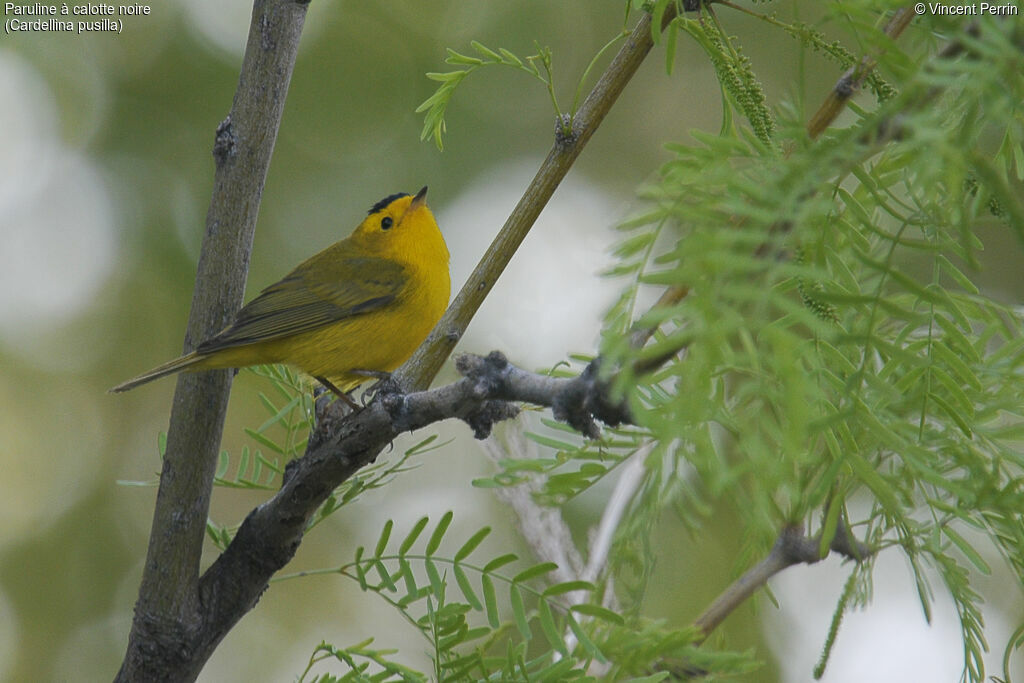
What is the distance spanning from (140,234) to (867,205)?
4.23m

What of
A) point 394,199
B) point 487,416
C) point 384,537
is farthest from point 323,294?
point 487,416

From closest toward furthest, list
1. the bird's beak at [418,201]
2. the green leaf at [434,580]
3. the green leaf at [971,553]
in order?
the green leaf at [971,553] < the green leaf at [434,580] < the bird's beak at [418,201]

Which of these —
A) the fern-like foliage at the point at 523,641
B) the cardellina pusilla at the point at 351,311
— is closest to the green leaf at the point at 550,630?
the fern-like foliage at the point at 523,641

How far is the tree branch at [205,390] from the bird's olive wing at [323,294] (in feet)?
3.91

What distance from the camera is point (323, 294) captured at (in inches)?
141

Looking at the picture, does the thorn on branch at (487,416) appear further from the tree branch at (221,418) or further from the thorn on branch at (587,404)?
the thorn on branch at (587,404)

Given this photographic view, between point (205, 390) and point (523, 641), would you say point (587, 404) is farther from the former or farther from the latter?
point (205, 390)

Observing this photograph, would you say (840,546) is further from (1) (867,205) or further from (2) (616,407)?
(2) (616,407)

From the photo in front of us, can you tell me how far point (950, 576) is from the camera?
130 centimetres

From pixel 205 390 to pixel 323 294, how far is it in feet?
5.97

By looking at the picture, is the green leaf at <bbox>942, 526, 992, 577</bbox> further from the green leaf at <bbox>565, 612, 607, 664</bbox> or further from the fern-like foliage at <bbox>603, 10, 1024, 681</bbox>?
the green leaf at <bbox>565, 612, 607, 664</bbox>

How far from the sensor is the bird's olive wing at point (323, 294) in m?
3.26

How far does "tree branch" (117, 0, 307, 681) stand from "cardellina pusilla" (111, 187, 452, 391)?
941 mm

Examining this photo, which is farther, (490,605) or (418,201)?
(418,201)
